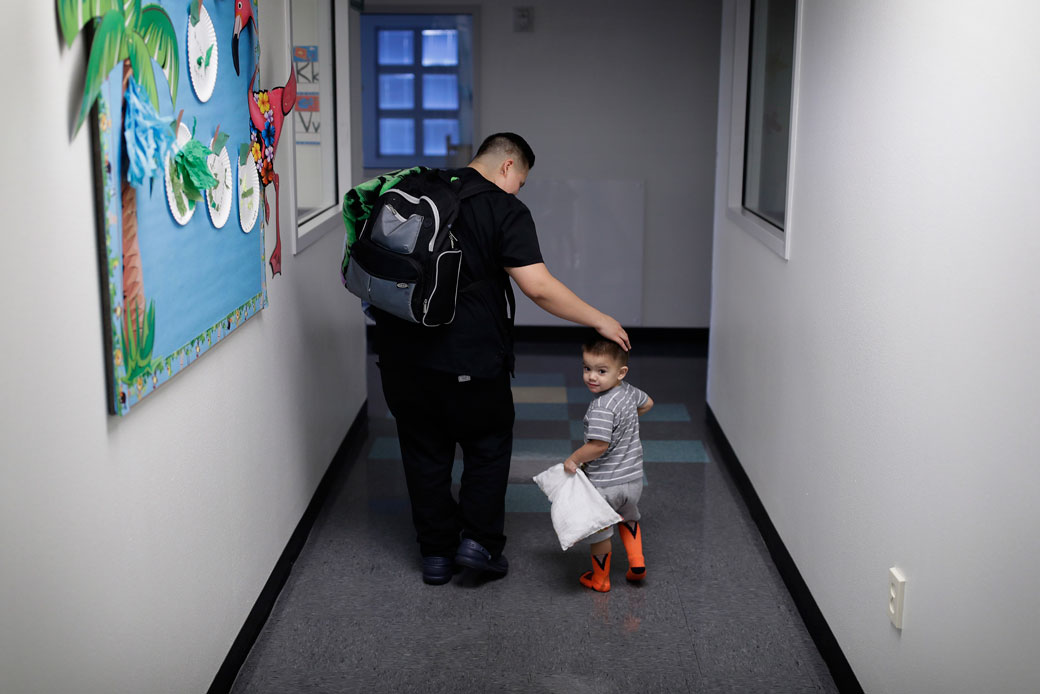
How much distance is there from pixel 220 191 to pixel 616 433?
128 centimetres

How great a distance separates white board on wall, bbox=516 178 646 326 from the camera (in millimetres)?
6324

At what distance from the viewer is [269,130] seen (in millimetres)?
2811

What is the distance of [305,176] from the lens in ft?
12.7

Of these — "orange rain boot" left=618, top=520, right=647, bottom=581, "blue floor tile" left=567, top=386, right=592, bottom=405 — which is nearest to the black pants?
"orange rain boot" left=618, top=520, right=647, bottom=581

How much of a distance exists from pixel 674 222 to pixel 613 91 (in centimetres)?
89

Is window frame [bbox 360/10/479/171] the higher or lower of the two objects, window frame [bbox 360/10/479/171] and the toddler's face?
the higher

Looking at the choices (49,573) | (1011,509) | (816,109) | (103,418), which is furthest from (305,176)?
(1011,509)

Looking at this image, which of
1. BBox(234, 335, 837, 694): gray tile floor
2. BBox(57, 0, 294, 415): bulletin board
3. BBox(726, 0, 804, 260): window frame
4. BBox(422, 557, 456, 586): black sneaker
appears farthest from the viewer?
BBox(726, 0, 804, 260): window frame

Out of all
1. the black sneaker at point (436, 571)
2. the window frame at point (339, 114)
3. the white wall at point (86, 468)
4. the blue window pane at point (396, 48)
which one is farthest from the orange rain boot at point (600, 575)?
the blue window pane at point (396, 48)

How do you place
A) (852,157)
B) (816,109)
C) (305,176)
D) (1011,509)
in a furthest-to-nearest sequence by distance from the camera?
(305,176) < (816,109) < (852,157) < (1011,509)

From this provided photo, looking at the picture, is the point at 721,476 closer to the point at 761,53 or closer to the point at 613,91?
the point at 761,53

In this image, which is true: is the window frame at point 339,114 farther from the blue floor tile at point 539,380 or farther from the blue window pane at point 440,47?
the blue window pane at point 440,47

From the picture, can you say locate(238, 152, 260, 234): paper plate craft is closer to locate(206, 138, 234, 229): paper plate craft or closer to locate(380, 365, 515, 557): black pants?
locate(206, 138, 234, 229): paper plate craft

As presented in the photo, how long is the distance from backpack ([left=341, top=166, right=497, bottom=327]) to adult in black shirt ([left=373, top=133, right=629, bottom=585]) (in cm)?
9
